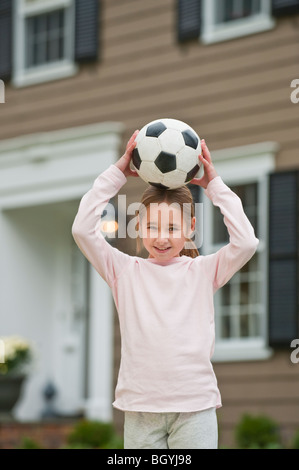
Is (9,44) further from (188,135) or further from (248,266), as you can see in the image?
(188,135)

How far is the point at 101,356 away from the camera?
977 cm

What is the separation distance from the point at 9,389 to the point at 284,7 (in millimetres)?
4542

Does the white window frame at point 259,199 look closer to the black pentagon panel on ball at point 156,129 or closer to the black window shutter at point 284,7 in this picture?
the black window shutter at point 284,7

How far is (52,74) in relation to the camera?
1045cm

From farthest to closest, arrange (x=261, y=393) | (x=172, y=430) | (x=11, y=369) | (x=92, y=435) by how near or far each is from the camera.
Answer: (x=11, y=369), (x=92, y=435), (x=261, y=393), (x=172, y=430)

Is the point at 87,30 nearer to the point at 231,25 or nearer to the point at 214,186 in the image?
the point at 231,25

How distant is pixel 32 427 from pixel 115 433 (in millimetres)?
987

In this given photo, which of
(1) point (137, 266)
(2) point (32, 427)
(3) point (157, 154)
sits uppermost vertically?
(3) point (157, 154)

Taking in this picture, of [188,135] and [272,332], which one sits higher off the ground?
[188,135]

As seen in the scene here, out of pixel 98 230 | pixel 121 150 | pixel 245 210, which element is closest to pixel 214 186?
pixel 98 230

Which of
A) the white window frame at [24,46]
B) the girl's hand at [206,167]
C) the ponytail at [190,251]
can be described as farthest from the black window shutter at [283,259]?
the girl's hand at [206,167]

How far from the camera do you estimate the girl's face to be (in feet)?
11.4

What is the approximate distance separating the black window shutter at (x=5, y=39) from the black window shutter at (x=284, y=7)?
325 cm
